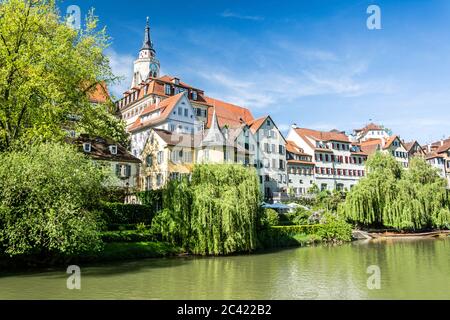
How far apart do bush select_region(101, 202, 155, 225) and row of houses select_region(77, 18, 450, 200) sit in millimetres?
7729

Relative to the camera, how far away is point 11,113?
2789 centimetres

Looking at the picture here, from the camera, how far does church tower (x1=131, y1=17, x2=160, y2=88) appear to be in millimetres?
97312

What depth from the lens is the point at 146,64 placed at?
97750 millimetres

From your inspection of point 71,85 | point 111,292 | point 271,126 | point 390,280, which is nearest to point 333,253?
point 390,280

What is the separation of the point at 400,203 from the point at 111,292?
37.8m

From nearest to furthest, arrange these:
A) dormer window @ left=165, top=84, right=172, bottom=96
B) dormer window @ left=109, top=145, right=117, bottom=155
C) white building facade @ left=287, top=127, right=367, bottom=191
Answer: dormer window @ left=109, top=145, right=117, bottom=155 → dormer window @ left=165, top=84, right=172, bottom=96 → white building facade @ left=287, top=127, right=367, bottom=191

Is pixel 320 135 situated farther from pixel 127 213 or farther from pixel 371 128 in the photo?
pixel 127 213

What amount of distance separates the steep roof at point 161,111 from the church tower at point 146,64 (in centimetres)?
3191

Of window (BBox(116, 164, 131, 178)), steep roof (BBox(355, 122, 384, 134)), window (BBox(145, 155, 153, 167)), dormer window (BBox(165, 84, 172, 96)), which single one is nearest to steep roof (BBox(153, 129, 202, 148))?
window (BBox(145, 155, 153, 167))

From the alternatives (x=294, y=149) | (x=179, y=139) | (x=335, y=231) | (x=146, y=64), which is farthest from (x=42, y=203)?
(x=146, y=64)

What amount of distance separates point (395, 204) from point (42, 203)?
3815cm

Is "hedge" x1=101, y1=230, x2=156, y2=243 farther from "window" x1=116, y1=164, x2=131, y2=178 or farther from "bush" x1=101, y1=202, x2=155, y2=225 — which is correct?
"window" x1=116, y1=164, x2=131, y2=178

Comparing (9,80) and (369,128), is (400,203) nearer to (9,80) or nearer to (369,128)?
(9,80)

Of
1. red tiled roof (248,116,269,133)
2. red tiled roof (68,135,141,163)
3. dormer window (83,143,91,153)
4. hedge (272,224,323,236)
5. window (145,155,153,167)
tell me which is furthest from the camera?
red tiled roof (248,116,269,133)
